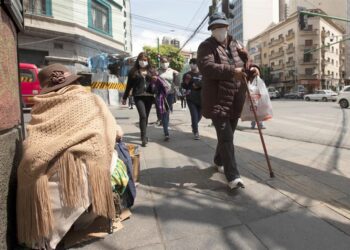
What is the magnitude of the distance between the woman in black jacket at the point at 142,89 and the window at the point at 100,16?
17.5 metres

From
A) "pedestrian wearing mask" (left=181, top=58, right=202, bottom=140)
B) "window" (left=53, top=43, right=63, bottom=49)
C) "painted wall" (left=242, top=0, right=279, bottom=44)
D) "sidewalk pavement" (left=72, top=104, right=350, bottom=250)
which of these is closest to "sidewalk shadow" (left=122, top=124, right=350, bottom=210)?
"sidewalk pavement" (left=72, top=104, right=350, bottom=250)

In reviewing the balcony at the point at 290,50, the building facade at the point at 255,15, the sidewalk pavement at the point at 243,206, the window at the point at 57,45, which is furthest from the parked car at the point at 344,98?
the building facade at the point at 255,15

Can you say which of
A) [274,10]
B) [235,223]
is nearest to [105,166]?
[235,223]

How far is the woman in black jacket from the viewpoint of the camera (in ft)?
20.1

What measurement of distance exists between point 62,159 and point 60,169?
0.24 feet

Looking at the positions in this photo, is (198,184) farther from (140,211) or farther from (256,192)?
(140,211)

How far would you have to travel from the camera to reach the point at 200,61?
362cm

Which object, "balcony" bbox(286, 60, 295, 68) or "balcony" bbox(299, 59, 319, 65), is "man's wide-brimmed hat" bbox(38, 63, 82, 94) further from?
"balcony" bbox(286, 60, 295, 68)

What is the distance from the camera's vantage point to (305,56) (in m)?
59.4

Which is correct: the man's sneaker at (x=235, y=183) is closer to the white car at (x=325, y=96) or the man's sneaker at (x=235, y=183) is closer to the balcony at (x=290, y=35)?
the white car at (x=325, y=96)

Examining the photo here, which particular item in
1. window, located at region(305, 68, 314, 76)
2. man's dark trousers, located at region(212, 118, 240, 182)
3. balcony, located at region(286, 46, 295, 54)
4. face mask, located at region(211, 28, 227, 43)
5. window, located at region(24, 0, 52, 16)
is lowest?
man's dark trousers, located at region(212, 118, 240, 182)

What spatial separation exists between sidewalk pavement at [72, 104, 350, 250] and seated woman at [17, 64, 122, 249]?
330 mm

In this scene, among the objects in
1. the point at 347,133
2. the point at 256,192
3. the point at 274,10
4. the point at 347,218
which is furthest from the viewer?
the point at 274,10

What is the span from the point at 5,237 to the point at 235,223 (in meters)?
1.73
